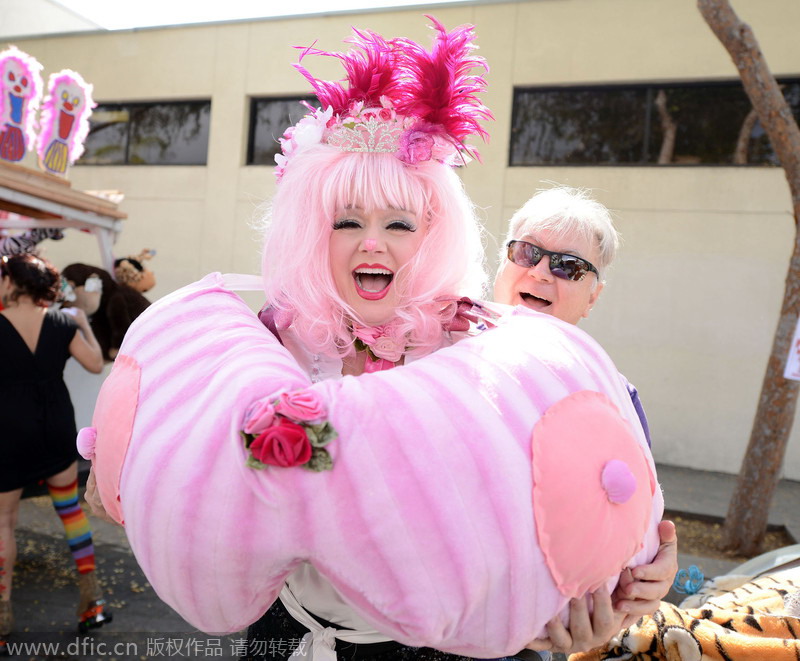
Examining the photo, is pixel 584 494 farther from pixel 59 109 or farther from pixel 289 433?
pixel 59 109

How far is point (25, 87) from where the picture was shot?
392 centimetres

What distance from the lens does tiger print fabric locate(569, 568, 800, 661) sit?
1978 mm

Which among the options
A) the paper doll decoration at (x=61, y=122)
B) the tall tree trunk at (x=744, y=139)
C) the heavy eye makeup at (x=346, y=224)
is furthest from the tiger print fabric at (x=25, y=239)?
the tall tree trunk at (x=744, y=139)

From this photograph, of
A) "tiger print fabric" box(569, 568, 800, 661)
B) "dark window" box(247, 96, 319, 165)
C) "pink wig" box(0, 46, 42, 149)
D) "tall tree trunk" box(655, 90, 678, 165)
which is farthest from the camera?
"dark window" box(247, 96, 319, 165)

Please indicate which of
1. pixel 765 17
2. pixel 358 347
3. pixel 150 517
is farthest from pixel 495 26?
pixel 150 517

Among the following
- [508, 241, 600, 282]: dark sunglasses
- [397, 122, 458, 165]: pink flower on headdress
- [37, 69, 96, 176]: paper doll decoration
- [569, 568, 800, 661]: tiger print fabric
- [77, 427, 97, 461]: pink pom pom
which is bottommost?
[569, 568, 800, 661]: tiger print fabric

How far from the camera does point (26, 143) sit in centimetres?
397

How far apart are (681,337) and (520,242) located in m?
6.37

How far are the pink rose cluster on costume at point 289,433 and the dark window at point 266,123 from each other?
8.67m

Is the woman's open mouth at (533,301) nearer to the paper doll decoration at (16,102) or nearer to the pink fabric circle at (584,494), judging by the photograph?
the pink fabric circle at (584,494)

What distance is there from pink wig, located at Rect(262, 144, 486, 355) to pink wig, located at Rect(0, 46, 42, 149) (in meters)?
3.24

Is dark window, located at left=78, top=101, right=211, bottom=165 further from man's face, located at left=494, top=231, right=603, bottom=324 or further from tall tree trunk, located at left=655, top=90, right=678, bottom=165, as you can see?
man's face, located at left=494, top=231, right=603, bottom=324

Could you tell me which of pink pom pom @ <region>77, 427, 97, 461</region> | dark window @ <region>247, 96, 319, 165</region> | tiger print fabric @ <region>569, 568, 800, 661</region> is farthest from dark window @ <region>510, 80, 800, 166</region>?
pink pom pom @ <region>77, 427, 97, 461</region>

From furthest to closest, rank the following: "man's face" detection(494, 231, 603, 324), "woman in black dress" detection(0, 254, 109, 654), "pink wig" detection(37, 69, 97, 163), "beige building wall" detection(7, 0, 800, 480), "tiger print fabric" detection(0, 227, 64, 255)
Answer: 1. "beige building wall" detection(7, 0, 800, 480)
2. "tiger print fabric" detection(0, 227, 64, 255)
3. "pink wig" detection(37, 69, 97, 163)
4. "woman in black dress" detection(0, 254, 109, 654)
5. "man's face" detection(494, 231, 603, 324)
